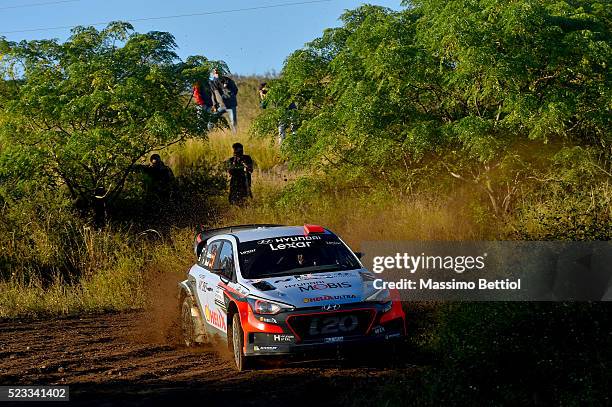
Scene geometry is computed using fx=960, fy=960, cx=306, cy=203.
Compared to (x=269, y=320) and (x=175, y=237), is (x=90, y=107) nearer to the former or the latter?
(x=175, y=237)

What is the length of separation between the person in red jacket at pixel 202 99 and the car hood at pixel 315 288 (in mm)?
11916

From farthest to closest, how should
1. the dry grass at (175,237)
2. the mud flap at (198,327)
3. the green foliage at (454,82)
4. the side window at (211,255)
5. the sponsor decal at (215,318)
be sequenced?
1. the dry grass at (175,237)
2. the green foliage at (454,82)
3. the side window at (211,255)
4. the mud flap at (198,327)
5. the sponsor decal at (215,318)

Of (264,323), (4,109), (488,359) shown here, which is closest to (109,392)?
(264,323)

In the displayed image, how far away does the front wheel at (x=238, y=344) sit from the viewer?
11085mm

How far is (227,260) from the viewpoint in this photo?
41.1 ft

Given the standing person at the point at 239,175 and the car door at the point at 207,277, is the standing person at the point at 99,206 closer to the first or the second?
the standing person at the point at 239,175

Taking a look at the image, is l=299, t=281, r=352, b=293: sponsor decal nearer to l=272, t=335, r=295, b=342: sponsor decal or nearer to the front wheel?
l=272, t=335, r=295, b=342: sponsor decal

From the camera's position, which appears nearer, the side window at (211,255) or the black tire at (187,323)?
the side window at (211,255)

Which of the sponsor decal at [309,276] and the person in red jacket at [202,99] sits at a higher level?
the person in red jacket at [202,99]

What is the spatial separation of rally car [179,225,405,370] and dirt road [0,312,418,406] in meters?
0.37

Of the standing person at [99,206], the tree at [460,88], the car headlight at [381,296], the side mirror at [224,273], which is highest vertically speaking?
the tree at [460,88]

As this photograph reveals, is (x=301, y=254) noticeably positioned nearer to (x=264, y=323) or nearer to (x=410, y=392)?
(x=264, y=323)

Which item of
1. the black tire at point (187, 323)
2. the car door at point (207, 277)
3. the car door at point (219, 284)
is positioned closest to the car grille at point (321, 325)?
the car door at point (219, 284)

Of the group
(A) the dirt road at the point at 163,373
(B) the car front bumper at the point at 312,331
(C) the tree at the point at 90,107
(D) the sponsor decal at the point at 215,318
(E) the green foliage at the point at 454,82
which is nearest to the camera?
(A) the dirt road at the point at 163,373
